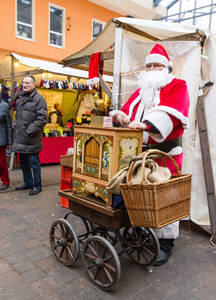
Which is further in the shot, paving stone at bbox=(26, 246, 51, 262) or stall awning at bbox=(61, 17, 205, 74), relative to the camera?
stall awning at bbox=(61, 17, 205, 74)

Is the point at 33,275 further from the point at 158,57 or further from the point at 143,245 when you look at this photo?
the point at 158,57

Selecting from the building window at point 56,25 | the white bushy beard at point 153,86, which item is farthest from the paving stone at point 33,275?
the building window at point 56,25

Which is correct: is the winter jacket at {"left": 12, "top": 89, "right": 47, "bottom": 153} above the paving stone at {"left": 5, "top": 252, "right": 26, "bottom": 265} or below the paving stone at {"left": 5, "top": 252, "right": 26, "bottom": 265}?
above

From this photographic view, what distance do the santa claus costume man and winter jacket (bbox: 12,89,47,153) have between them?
1999 mm

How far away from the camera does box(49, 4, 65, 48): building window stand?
1070cm

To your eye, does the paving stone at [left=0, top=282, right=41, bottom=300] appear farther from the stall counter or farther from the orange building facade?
the orange building facade

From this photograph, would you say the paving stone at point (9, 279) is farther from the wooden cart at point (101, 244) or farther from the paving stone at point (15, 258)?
the wooden cart at point (101, 244)

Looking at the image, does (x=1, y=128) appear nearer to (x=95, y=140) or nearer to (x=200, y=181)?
(x=95, y=140)

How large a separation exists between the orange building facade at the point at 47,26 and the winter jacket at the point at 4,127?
5853 millimetres

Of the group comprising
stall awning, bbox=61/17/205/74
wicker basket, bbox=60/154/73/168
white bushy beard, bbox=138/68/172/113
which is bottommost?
wicker basket, bbox=60/154/73/168

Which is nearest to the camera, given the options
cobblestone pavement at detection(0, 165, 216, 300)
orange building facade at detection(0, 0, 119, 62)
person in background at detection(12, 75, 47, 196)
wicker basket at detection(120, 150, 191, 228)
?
wicker basket at detection(120, 150, 191, 228)

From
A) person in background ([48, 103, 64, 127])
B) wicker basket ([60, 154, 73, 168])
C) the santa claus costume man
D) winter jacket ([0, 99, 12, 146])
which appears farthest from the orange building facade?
the santa claus costume man

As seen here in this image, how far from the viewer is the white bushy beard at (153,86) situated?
2.35m

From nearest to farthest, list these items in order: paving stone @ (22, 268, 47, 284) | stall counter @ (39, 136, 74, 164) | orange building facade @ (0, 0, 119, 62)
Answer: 1. paving stone @ (22, 268, 47, 284)
2. stall counter @ (39, 136, 74, 164)
3. orange building facade @ (0, 0, 119, 62)
